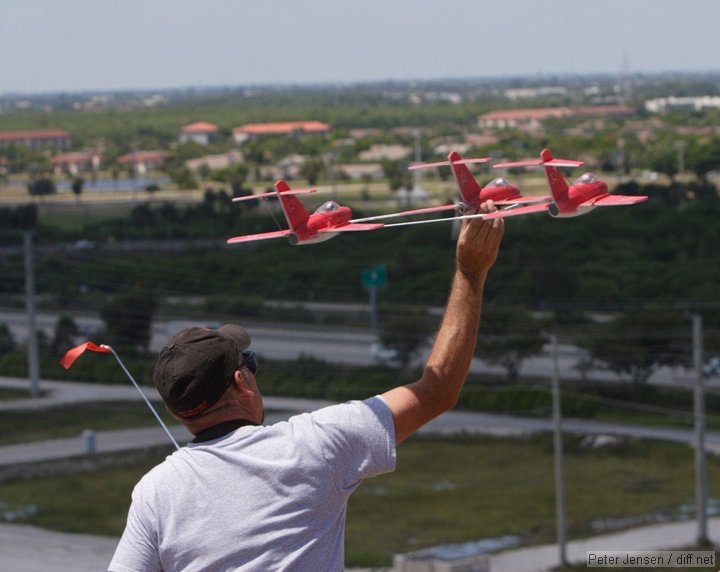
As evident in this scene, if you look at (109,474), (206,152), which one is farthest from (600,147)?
(206,152)

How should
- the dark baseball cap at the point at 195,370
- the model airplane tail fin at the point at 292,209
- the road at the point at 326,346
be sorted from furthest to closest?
the road at the point at 326,346
the model airplane tail fin at the point at 292,209
the dark baseball cap at the point at 195,370

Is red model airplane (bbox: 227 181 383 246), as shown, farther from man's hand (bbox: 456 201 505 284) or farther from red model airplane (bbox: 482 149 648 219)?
red model airplane (bbox: 482 149 648 219)

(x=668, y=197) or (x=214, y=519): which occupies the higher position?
(x=214, y=519)

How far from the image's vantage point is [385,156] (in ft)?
369

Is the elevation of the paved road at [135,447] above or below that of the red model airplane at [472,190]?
below

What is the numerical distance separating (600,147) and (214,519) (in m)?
55.9

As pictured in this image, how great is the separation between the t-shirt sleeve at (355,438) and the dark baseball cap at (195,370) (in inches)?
11.9

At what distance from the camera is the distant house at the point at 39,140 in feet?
538

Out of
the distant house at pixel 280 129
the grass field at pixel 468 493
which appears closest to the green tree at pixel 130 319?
the grass field at pixel 468 493

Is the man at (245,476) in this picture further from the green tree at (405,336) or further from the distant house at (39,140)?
the distant house at (39,140)

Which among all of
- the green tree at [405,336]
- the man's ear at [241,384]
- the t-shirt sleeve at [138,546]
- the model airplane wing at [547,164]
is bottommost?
the green tree at [405,336]

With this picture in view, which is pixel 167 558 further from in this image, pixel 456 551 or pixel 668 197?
pixel 668 197

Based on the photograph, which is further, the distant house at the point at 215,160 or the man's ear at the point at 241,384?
the distant house at the point at 215,160

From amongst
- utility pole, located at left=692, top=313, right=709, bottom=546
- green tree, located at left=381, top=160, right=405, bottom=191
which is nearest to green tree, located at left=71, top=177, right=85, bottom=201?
green tree, located at left=381, top=160, right=405, bottom=191
